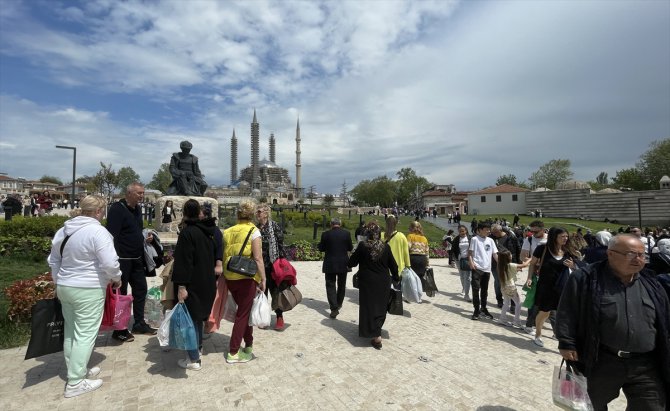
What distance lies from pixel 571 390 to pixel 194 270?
3563mm

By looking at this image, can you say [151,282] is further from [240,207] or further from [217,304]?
[240,207]

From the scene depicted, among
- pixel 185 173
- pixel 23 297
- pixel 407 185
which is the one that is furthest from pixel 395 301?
pixel 407 185

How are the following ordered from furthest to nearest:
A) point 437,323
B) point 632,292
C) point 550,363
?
point 437,323 < point 550,363 < point 632,292

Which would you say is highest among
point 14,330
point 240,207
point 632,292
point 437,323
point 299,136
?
point 299,136

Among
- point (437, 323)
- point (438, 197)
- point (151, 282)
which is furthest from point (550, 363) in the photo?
point (438, 197)

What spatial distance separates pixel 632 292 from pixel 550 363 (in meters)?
2.75

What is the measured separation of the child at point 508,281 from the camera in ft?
20.1

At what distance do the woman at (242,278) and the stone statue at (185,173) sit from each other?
1057 cm

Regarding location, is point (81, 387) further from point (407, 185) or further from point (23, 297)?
point (407, 185)

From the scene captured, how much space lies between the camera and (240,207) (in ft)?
13.9

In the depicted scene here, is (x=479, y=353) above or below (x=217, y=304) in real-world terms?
below

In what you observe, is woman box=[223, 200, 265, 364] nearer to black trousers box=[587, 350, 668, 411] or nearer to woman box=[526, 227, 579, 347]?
black trousers box=[587, 350, 668, 411]

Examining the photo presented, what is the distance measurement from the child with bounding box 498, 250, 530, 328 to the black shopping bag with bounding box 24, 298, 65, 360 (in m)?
6.43

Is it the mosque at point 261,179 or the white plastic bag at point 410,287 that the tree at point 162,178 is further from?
the white plastic bag at point 410,287
